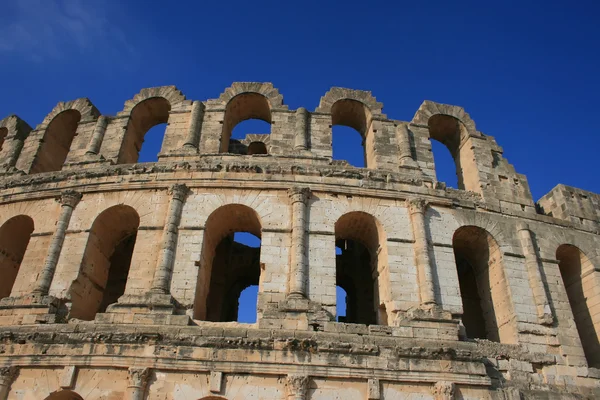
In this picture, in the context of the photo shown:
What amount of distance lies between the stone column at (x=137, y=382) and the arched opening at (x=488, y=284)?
8.35 meters

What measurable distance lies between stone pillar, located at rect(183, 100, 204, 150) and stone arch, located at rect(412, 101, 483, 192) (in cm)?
650

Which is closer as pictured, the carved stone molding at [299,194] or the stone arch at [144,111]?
the carved stone molding at [299,194]

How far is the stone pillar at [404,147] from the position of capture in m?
14.4

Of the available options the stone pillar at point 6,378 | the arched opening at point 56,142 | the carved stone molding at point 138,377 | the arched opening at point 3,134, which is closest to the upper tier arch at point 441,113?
the carved stone molding at point 138,377

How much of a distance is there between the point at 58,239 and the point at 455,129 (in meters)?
12.0

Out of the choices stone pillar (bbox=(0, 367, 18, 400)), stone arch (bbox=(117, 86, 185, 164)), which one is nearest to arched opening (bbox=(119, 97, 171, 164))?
stone arch (bbox=(117, 86, 185, 164))

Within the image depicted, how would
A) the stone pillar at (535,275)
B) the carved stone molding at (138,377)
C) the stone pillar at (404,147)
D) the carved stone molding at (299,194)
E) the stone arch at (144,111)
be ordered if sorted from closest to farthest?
1. the carved stone molding at (138,377)
2. the stone pillar at (535,275)
3. the carved stone molding at (299,194)
4. the stone pillar at (404,147)
5. the stone arch at (144,111)

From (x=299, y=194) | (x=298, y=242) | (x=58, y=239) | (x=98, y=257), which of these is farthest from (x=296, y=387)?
(x=58, y=239)

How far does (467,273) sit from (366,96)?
653 cm

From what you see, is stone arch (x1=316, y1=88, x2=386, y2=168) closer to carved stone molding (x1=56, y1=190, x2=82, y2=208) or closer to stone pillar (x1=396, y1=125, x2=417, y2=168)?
stone pillar (x1=396, y1=125, x2=417, y2=168)

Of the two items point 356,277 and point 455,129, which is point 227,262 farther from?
point 455,129

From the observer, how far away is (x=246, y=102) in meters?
15.9

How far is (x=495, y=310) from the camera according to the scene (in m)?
13.0

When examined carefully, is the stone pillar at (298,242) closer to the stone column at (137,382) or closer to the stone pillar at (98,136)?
the stone column at (137,382)
